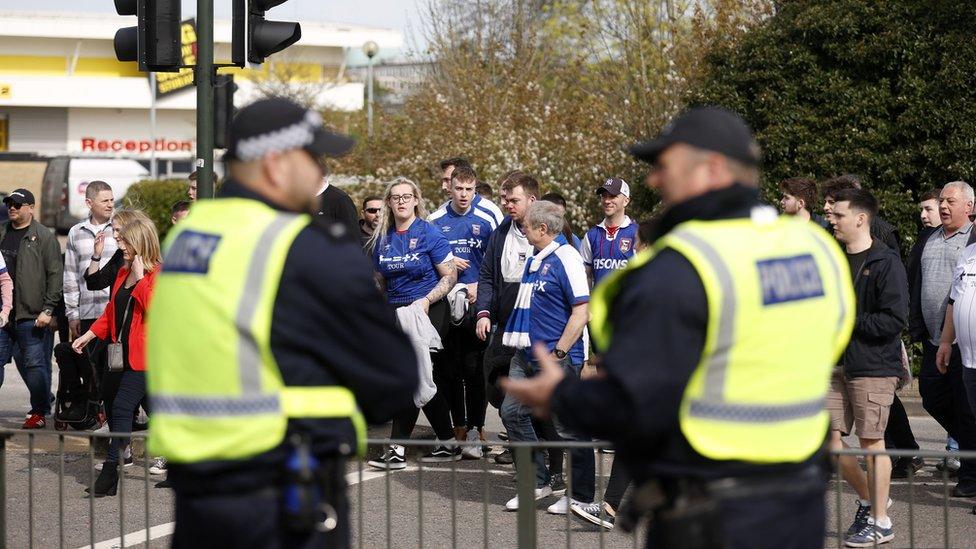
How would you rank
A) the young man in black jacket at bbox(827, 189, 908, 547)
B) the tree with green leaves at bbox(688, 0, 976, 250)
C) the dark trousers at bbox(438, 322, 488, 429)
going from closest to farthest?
the young man in black jacket at bbox(827, 189, 908, 547), the dark trousers at bbox(438, 322, 488, 429), the tree with green leaves at bbox(688, 0, 976, 250)

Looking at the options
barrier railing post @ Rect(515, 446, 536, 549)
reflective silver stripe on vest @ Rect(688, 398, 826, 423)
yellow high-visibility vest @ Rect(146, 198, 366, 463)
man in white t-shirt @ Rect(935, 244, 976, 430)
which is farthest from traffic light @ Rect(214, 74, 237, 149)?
reflective silver stripe on vest @ Rect(688, 398, 826, 423)

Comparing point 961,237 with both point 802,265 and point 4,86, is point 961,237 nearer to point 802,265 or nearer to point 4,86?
point 802,265

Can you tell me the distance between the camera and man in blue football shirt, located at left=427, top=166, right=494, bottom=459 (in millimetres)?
9789

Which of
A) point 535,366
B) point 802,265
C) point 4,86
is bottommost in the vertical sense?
point 535,366

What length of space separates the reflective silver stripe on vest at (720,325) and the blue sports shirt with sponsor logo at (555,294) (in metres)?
4.53

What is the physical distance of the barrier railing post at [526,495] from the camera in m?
4.77

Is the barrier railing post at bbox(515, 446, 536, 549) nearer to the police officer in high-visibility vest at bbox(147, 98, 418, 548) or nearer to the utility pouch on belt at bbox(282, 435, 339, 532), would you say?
the police officer in high-visibility vest at bbox(147, 98, 418, 548)

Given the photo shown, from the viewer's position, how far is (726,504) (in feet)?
10.4

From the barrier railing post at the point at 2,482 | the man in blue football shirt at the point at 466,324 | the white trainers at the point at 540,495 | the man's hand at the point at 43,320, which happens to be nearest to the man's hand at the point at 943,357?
the white trainers at the point at 540,495

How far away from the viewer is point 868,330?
278 inches

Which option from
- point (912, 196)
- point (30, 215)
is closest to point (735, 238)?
point (30, 215)

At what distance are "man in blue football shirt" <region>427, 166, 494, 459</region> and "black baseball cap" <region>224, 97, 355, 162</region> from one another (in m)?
6.12

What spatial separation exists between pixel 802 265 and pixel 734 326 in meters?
0.29

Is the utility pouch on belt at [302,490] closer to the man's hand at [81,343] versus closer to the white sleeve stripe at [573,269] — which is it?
the white sleeve stripe at [573,269]
